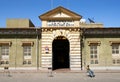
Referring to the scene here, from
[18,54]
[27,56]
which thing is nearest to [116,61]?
[27,56]

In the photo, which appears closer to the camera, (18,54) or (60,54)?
(18,54)

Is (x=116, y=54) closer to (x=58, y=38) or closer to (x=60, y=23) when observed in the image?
(x=58, y=38)

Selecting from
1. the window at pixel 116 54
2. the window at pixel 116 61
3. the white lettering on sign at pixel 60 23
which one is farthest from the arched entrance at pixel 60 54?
the window at pixel 116 61

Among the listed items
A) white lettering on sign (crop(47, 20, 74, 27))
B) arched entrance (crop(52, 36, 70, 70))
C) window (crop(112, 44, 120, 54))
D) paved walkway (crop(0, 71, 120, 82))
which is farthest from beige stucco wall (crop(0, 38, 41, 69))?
window (crop(112, 44, 120, 54))

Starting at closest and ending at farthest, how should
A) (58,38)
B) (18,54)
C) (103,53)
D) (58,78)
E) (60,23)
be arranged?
(58,78)
(60,23)
(103,53)
(18,54)
(58,38)

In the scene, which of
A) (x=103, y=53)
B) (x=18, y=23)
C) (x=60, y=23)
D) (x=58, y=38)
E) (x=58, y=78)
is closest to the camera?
(x=58, y=78)

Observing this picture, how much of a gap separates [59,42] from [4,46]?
725cm

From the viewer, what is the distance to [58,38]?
3197cm

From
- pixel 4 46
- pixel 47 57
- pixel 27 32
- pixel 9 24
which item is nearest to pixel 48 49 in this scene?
pixel 47 57

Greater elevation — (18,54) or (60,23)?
(60,23)

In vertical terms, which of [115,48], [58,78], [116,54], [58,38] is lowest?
[58,78]

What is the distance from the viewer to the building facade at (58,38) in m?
31.2

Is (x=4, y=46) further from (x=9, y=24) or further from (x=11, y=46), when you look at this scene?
(x=9, y=24)

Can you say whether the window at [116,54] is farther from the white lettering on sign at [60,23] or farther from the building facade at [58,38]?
the white lettering on sign at [60,23]
